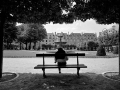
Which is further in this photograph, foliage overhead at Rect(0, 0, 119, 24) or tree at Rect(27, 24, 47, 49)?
tree at Rect(27, 24, 47, 49)

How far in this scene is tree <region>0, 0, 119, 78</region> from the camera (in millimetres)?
5238

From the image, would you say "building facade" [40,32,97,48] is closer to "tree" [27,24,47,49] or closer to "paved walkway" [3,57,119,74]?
"tree" [27,24,47,49]

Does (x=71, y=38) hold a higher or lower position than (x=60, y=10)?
higher

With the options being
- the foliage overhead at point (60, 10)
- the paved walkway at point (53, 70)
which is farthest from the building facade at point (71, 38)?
the foliage overhead at point (60, 10)

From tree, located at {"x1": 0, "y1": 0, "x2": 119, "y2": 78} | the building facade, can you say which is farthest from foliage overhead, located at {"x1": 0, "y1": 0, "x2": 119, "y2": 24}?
the building facade

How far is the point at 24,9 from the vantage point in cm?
548

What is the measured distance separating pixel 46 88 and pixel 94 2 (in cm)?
412

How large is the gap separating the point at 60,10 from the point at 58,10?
15cm

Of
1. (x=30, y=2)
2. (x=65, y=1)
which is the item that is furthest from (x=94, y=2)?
(x=30, y=2)

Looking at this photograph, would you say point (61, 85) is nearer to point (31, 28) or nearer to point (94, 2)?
point (94, 2)

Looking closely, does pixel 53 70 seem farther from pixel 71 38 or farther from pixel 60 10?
pixel 71 38

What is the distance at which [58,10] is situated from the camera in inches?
233

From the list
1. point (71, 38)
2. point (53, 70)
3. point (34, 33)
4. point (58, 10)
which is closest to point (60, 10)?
point (58, 10)

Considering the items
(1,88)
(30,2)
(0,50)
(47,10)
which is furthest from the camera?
(0,50)
